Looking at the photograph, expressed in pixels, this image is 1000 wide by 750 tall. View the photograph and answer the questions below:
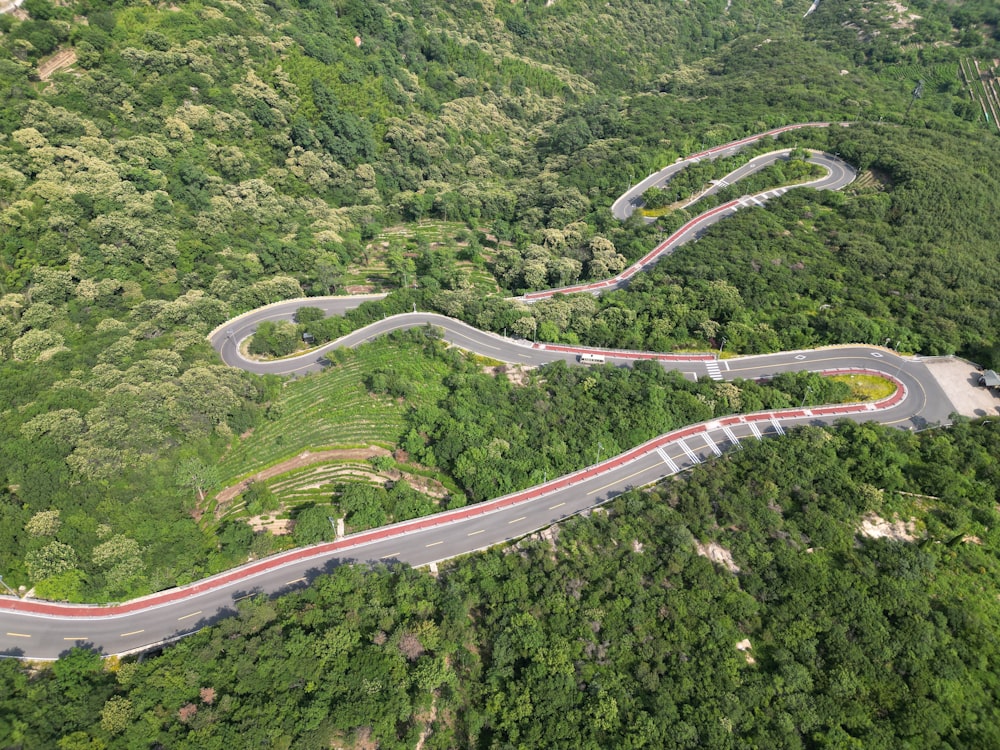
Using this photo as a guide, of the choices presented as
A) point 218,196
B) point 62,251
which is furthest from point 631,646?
point 218,196

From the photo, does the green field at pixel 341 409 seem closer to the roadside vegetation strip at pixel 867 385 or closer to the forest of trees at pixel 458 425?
the forest of trees at pixel 458 425

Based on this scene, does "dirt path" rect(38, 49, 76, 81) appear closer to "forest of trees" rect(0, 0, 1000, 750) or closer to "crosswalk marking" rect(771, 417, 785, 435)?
"forest of trees" rect(0, 0, 1000, 750)

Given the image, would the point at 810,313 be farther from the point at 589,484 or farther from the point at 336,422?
the point at 336,422

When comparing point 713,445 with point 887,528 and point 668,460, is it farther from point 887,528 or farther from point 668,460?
point 887,528

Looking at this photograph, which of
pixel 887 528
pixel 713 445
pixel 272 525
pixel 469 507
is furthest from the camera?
pixel 713 445

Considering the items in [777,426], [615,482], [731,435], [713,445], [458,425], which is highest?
[777,426]

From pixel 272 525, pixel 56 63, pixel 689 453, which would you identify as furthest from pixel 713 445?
pixel 56 63

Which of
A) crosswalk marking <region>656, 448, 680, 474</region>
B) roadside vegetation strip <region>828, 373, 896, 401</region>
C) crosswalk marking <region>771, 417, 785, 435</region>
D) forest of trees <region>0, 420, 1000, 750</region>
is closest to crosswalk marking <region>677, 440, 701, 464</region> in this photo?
crosswalk marking <region>656, 448, 680, 474</region>
